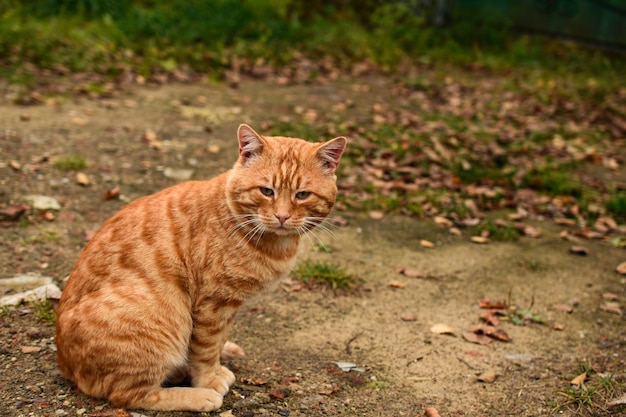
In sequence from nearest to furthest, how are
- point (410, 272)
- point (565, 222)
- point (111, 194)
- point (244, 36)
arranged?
point (410, 272) < point (111, 194) < point (565, 222) < point (244, 36)

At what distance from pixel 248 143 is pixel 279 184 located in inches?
12.3

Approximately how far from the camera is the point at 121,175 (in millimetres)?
6426

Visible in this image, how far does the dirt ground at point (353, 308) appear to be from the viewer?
3.78m


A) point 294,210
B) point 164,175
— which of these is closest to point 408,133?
point 164,175

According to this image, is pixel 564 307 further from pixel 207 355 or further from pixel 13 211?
pixel 13 211

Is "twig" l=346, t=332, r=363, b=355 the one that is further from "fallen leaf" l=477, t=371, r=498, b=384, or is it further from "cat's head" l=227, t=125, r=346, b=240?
"cat's head" l=227, t=125, r=346, b=240

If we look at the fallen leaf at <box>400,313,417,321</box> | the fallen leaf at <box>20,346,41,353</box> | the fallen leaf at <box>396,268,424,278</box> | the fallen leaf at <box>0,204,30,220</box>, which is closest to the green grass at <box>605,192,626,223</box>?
the fallen leaf at <box>396,268,424,278</box>

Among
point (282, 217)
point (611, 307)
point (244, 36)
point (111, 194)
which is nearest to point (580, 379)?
point (611, 307)

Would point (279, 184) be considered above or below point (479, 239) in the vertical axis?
above

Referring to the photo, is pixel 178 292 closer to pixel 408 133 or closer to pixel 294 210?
pixel 294 210

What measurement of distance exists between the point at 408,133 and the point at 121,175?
3.82 metres

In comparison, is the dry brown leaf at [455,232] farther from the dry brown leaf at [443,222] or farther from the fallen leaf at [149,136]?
the fallen leaf at [149,136]

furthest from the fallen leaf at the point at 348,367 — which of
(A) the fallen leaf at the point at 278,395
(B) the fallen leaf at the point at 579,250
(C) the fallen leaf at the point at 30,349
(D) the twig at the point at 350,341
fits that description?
(B) the fallen leaf at the point at 579,250

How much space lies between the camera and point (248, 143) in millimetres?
3674
